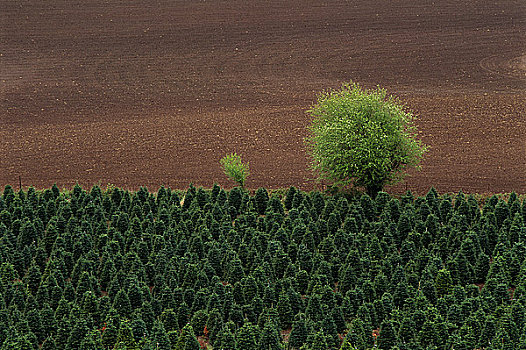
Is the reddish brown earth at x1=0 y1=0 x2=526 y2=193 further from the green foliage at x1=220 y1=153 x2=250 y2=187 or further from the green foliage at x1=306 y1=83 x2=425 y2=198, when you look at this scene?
the green foliage at x1=306 y1=83 x2=425 y2=198

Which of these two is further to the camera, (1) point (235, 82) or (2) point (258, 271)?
(1) point (235, 82)

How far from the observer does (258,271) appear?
37406 millimetres

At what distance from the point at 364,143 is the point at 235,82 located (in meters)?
24.3

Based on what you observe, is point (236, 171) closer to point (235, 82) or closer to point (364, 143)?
point (364, 143)

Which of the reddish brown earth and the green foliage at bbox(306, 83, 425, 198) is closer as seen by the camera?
the green foliage at bbox(306, 83, 425, 198)

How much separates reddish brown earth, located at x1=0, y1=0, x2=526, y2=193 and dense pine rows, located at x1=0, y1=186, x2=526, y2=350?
927cm

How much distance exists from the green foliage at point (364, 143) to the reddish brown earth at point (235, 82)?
16.4 feet

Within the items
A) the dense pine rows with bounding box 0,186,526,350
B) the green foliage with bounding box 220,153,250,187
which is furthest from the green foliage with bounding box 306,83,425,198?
the green foliage with bounding box 220,153,250,187

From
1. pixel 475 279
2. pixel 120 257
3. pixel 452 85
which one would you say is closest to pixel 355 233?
pixel 475 279

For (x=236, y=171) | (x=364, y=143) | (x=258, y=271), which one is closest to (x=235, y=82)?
(x=236, y=171)

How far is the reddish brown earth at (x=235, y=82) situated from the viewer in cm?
5834

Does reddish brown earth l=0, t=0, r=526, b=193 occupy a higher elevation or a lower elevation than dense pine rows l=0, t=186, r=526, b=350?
higher

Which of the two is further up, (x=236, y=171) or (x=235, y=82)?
(x=235, y=82)

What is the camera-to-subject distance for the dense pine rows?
3247 cm
